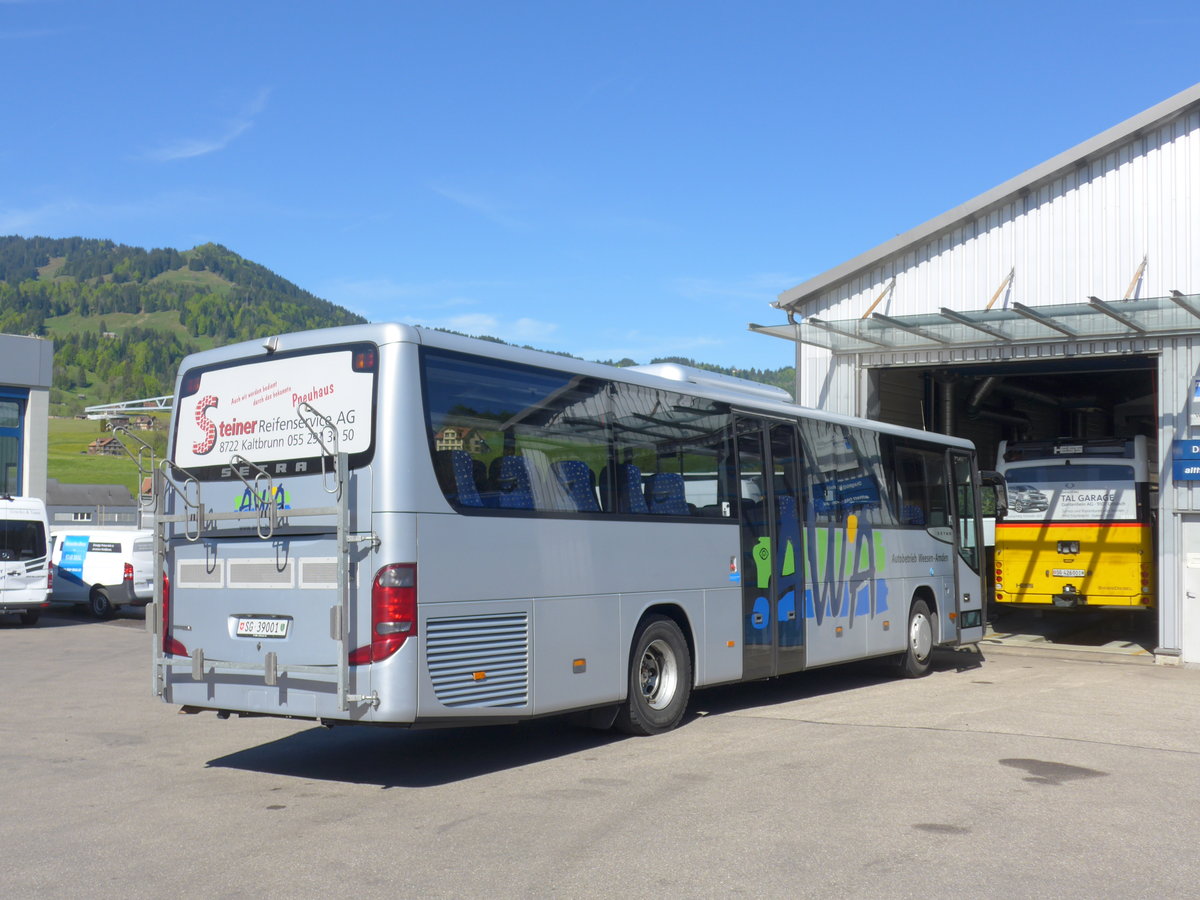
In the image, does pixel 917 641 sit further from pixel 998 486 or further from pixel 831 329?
Result: pixel 831 329

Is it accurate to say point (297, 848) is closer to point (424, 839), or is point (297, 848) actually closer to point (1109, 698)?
point (424, 839)

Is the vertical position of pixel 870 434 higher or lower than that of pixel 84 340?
lower

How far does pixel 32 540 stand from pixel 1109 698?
61.9 feet

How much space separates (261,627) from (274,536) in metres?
0.61

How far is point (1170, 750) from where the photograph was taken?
965 cm

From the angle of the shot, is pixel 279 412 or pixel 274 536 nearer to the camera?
pixel 274 536

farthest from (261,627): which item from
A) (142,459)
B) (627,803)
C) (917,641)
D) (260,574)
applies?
(917,641)

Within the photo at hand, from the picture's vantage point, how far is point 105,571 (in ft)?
87.2

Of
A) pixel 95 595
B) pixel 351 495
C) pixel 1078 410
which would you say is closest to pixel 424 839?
pixel 351 495

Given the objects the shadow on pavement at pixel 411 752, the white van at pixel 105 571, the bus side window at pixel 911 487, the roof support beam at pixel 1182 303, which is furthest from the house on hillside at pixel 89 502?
the shadow on pavement at pixel 411 752

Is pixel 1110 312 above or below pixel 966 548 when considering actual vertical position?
above

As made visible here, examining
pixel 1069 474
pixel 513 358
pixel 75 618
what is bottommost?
pixel 75 618

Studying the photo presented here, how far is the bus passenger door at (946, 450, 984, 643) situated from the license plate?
10.2 meters

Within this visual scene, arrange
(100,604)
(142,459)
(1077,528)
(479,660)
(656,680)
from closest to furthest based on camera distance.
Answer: (479,660)
(142,459)
(656,680)
(1077,528)
(100,604)
